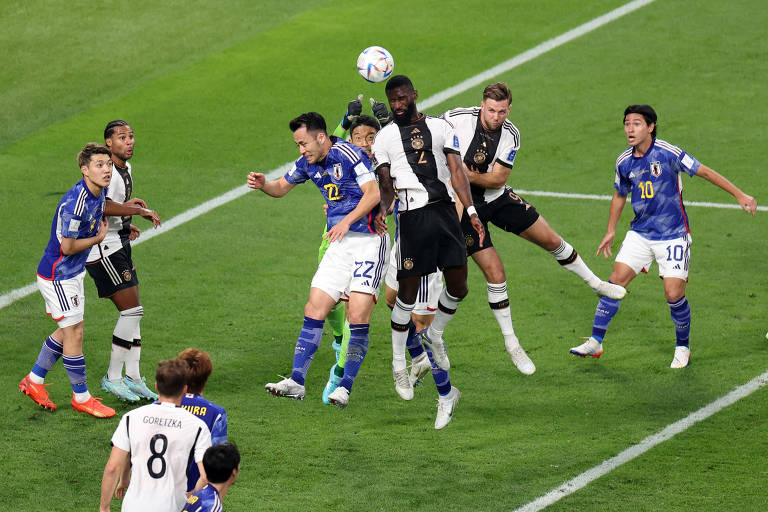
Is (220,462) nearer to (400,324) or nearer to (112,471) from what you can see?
(112,471)

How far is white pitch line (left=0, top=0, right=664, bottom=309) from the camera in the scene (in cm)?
1648

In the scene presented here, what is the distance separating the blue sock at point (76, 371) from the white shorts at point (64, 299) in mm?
327

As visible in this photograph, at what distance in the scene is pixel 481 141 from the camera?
11977 millimetres

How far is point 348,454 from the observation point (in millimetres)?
10977

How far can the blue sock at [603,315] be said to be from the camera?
42.5 feet

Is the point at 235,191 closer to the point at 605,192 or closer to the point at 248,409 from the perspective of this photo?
the point at 605,192

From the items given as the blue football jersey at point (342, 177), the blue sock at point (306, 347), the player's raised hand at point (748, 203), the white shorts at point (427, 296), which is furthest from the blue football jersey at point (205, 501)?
the player's raised hand at point (748, 203)

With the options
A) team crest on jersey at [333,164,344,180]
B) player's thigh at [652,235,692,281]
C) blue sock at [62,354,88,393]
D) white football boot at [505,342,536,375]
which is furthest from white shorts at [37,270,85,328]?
player's thigh at [652,235,692,281]

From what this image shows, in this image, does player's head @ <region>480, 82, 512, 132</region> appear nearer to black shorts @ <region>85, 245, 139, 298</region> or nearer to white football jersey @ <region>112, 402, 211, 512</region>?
black shorts @ <region>85, 245, 139, 298</region>

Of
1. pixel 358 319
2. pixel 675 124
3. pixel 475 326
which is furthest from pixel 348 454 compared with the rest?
pixel 675 124

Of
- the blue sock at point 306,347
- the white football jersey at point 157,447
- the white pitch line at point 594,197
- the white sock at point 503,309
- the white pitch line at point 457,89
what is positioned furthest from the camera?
the white pitch line at point 594,197

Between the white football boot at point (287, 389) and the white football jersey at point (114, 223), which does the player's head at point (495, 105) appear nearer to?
the white football boot at point (287, 389)

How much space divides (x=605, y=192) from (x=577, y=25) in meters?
7.08

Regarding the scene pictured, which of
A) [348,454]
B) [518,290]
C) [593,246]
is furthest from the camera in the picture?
[593,246]
